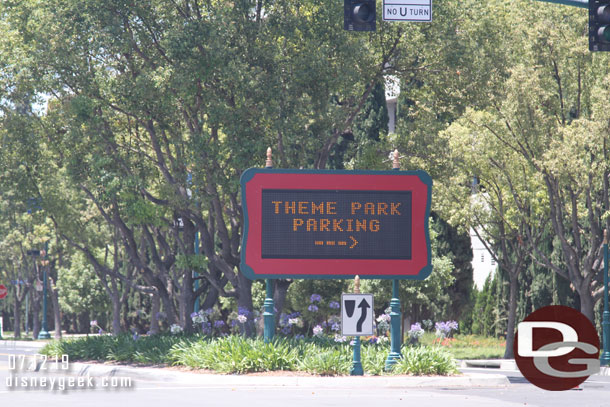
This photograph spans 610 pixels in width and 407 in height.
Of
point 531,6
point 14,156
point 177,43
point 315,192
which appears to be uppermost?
point 531,6

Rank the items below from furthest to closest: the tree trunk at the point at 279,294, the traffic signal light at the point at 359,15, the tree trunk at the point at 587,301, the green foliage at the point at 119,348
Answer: the tree trunk at the point at 587,301 < the tree trunk at the point at 279,294 < the green foliage at the point at 119,348 < the traffic signal light at the point at 359,15

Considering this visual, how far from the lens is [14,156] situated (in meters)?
30.7

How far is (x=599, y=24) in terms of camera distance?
13945mm

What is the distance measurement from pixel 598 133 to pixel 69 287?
37.8 metres

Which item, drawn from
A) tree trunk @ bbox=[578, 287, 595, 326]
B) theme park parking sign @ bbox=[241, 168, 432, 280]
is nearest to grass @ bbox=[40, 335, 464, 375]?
theme park parking sign @ bbox=[241, 168, 432, 280]

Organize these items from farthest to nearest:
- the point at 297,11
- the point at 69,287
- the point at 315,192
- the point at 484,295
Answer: the point at 69,287 → the point at 484,295 → the point at 297,11 → the point at 315,192

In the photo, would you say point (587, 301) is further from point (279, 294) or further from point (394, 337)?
point (394, 337)

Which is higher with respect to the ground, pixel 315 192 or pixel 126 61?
pixel 126 61

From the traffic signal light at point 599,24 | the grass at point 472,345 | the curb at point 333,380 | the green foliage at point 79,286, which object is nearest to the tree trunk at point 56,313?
the green foliage at point 79,286

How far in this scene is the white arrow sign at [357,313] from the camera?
18797 millimetres

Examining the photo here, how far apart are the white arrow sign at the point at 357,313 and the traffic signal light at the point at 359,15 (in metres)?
6.93

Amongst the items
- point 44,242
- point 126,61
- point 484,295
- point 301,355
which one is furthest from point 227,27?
point 44,242

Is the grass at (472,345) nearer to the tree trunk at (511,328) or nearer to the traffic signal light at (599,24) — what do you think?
the tree trunk at (511,328)

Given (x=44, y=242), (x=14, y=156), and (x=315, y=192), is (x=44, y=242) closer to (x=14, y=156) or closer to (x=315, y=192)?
(x=14, y=156)
